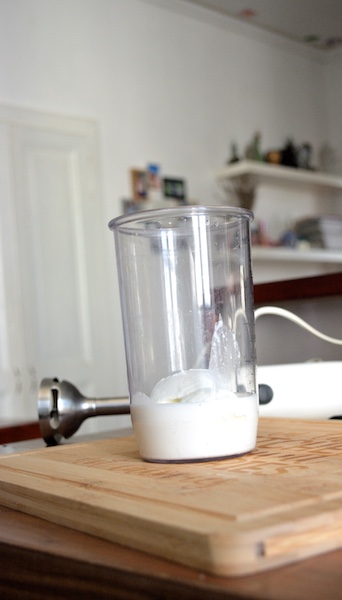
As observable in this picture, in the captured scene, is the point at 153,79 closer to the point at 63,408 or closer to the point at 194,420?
the point at 63,408

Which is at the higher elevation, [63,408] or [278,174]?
[278,174]

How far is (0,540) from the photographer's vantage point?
0.59 metres

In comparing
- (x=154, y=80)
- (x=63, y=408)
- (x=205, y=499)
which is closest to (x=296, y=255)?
(x=154, y=80)

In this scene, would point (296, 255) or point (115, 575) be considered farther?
point (296, 255)

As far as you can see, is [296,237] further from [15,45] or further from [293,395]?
[293,395]

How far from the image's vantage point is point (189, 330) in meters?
0.80

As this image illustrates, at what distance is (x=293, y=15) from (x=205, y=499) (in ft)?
14.2

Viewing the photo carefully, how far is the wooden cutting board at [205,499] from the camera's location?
462 mm

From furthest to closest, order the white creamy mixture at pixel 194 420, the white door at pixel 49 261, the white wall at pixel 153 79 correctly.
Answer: the white wall at pixel 153 79
the white door at pixel 49 261
the white creamy mixture at pixel 194 420

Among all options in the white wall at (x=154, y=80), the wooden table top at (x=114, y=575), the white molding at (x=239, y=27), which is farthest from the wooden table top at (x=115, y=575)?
the white molding at (x=239, y=27)

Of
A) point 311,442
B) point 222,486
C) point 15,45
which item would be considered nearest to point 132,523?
point 222,486

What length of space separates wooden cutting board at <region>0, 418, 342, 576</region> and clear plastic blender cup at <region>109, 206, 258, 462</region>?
3cm

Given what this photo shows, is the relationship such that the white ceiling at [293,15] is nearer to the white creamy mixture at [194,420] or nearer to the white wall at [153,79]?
the white wall at [153,79]

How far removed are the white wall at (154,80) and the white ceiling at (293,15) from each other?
7cm
